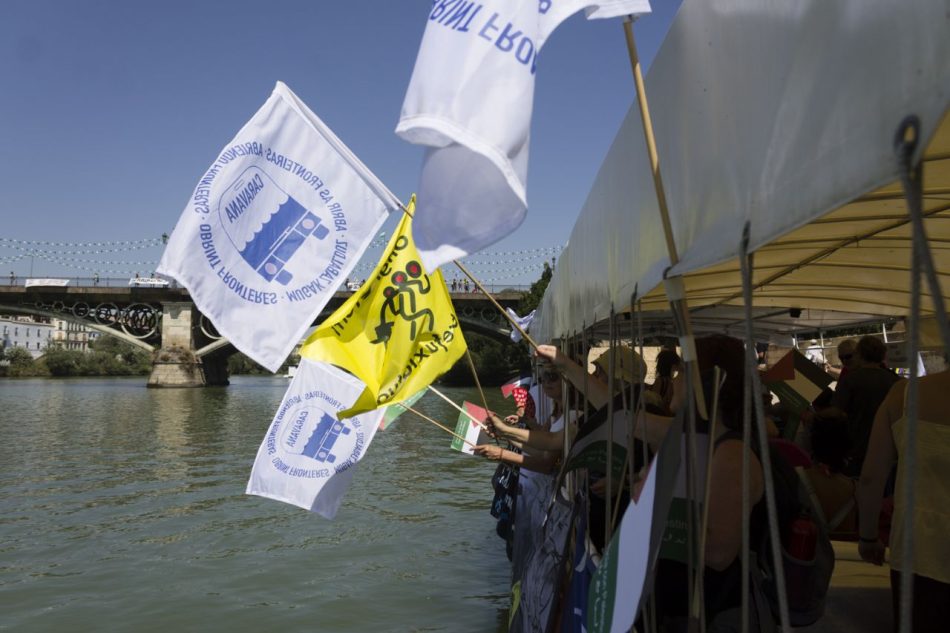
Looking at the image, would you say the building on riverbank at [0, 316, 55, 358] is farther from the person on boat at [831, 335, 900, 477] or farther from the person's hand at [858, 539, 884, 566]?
the person's hand at [858, 539, 884, 566]

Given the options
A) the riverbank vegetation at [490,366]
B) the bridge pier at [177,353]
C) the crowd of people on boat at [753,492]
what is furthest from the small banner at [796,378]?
the riverbank vegetation at [490,366]

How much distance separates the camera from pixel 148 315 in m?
60.8

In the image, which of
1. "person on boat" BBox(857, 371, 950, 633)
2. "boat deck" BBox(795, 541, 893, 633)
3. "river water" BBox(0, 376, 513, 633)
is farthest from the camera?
"river water" BBox(0, 376, 513, 633)

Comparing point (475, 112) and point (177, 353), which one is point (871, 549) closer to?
point (475, 112)

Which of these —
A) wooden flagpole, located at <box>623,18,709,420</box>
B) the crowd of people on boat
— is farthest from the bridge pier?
wooden flagpole, located at <box>623,18,709,420</box>

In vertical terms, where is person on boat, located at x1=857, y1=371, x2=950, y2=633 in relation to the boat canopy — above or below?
below

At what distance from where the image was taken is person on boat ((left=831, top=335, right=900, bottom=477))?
197 inches

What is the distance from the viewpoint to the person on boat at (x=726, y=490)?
2441 mm

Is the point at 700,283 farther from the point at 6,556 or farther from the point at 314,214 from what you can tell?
the point at 6,556

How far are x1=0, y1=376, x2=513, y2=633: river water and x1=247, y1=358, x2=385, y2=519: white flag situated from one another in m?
1.65

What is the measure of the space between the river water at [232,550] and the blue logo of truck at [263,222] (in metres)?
3.55

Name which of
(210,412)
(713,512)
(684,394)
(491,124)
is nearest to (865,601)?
(713,512)

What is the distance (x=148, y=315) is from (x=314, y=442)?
59.6 meters

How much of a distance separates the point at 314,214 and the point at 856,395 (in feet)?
11.6
